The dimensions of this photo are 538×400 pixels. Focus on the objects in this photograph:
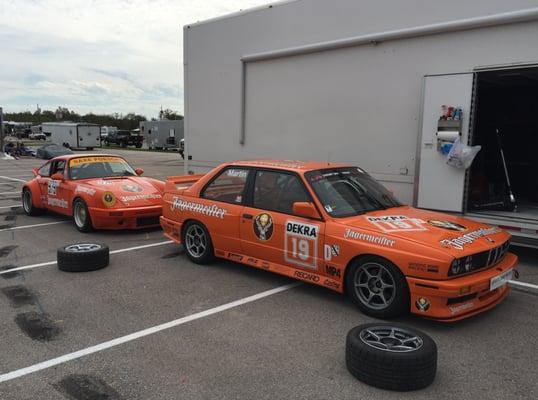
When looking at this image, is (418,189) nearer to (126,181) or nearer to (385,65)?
(385,65)

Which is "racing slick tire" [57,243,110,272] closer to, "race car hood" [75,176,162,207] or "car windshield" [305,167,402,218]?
"race car hood" [75,176,162,207]

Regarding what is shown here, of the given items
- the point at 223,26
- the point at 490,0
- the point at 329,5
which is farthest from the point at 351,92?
the point at 223,26

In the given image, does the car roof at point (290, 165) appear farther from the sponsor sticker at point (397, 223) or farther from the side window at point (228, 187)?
the sponsor sticker at point (397, 223)

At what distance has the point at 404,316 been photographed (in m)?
4.42

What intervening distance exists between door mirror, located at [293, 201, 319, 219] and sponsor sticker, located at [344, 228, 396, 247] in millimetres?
404

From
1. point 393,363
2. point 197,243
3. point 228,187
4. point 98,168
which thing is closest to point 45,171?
point 98,168

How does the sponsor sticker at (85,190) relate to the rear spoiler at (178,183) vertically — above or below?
below

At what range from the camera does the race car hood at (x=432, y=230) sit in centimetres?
418

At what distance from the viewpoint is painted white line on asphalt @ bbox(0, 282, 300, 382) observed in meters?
3.44

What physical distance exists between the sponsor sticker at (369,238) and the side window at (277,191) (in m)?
0.67

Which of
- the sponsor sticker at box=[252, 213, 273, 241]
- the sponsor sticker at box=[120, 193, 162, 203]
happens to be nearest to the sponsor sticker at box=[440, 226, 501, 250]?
the sponsor sticker at box=[252, 213, 273, 241]

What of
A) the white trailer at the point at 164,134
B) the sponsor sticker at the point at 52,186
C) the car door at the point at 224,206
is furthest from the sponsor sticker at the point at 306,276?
the white trailer at the point at 164,134

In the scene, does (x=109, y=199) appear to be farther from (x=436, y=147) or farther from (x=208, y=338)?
(x=436, y=147)

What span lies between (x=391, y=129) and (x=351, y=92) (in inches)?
35.6
